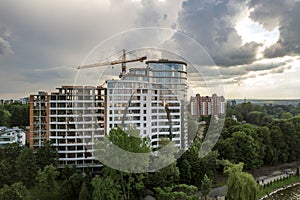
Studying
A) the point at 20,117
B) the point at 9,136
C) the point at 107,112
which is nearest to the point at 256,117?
the point at 107,112

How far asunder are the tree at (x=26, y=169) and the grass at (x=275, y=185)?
16.3 feet

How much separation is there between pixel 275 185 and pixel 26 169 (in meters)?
5.82

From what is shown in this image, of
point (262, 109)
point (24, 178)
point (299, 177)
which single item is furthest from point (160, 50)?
point (262, 109)

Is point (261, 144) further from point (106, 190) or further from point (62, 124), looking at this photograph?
point (62, 124)

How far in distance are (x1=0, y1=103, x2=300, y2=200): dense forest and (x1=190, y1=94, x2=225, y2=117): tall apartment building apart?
174mm

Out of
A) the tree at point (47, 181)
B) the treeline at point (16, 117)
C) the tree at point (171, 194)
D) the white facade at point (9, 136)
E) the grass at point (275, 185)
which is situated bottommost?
the grass at point (275, 185)

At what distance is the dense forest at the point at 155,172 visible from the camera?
178 inches

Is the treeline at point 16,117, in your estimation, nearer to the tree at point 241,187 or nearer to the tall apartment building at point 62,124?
the tall apartment building at point 62,124

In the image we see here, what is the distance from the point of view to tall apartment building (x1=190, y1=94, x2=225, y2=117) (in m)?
3.83

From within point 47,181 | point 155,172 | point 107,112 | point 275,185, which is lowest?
point 275,185

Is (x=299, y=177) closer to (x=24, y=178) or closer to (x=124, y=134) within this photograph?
(x=124, y=134)

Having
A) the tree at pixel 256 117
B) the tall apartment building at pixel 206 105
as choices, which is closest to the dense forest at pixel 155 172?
the tall apartment building at pixel 206 105

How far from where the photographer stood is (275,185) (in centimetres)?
643

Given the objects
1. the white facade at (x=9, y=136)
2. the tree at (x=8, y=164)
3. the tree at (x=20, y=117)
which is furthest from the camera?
the tree at (x=20, y=117)
